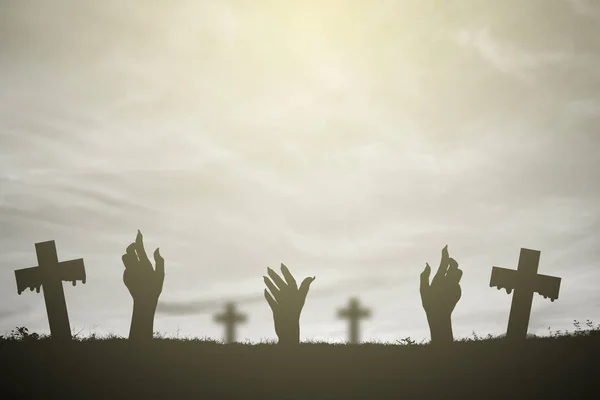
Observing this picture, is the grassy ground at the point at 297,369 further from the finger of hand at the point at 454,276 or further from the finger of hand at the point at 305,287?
the finger of hand at the point at 454,276

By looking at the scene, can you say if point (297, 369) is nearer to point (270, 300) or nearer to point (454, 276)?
point (270, 300)

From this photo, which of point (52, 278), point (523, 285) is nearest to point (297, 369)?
point (523, 285)

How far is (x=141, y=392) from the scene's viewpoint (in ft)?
51.3

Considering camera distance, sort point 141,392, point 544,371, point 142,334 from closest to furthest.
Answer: point 141,392 → point 544,371 → point 142,334

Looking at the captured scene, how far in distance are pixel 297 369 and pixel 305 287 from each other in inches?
112

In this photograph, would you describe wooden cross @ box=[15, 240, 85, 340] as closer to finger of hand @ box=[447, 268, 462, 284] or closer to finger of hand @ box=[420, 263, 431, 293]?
finger of hand @ box=[420, 263, 431, 293]

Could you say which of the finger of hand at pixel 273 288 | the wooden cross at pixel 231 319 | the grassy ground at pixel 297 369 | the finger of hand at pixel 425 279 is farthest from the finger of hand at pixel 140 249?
the finger of hand at pixel 425 279

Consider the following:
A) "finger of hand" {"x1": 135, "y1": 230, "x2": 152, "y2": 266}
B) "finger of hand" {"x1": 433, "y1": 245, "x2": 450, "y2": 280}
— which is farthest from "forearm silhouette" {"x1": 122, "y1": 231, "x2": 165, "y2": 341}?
"finger of hand" {"x1": 433, "y1": 245, "x2": 450, "y2": 280}

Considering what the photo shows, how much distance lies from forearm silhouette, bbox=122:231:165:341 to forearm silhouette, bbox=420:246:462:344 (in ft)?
24.8

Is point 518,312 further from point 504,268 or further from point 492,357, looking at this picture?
point 492,357

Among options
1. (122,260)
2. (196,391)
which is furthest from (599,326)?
(122,260)

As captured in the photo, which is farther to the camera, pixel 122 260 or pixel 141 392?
pixel 122 260

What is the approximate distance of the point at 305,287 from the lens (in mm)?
19844

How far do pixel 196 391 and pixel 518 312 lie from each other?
10390mm
